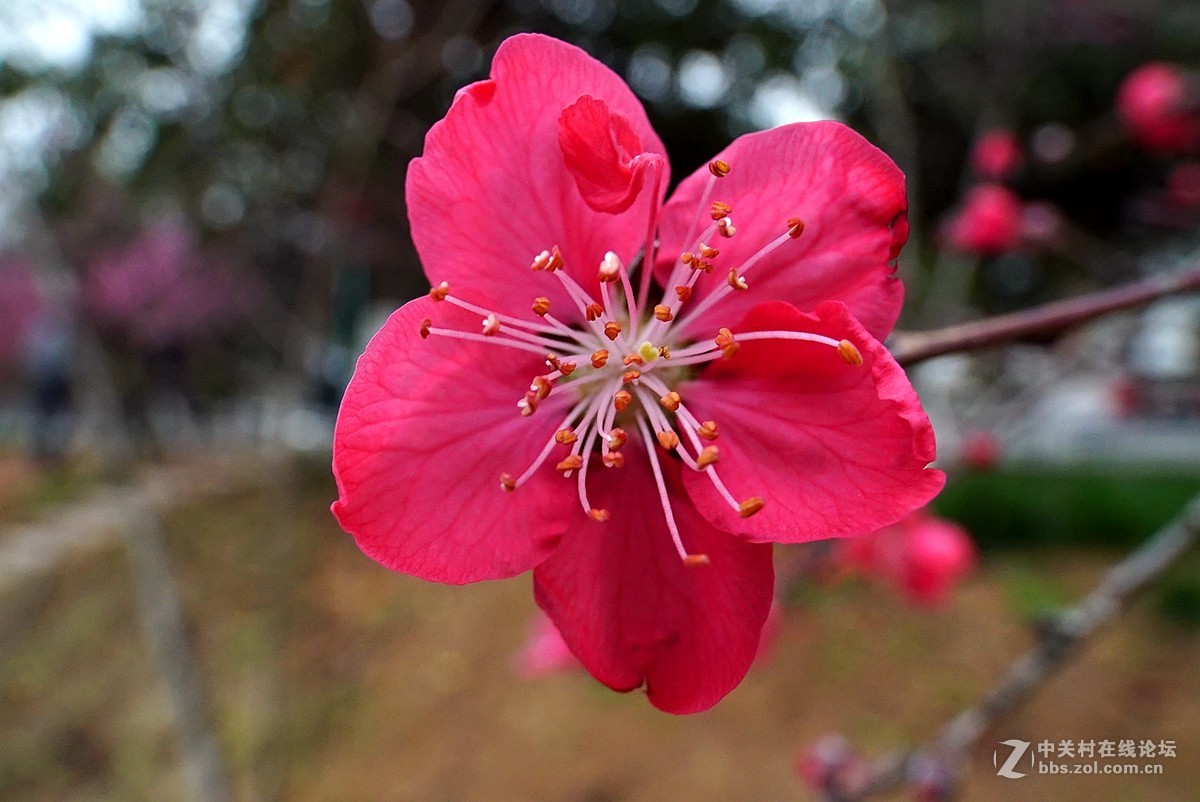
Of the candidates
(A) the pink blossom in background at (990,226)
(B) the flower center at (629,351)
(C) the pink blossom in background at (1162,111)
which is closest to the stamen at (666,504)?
(B) the flower center at (629,351)

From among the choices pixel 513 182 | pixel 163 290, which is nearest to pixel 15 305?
pixel 163 290

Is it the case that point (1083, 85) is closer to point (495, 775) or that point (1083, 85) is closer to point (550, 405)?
point (495, 775)

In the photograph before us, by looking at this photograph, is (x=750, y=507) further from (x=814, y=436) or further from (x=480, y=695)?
(x=480, y=695)

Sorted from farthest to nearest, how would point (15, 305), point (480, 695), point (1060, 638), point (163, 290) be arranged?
point (15, 305) → point (163, 290) → point (480, 695) → point (1060, 638)

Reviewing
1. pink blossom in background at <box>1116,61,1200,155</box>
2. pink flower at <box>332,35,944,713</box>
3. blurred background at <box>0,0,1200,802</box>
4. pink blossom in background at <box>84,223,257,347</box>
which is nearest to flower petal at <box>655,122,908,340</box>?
pink flower at <box>332,35,944,713</box>

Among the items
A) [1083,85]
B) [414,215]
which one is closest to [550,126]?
[414,215]

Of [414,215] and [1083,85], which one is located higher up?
[414,215]
